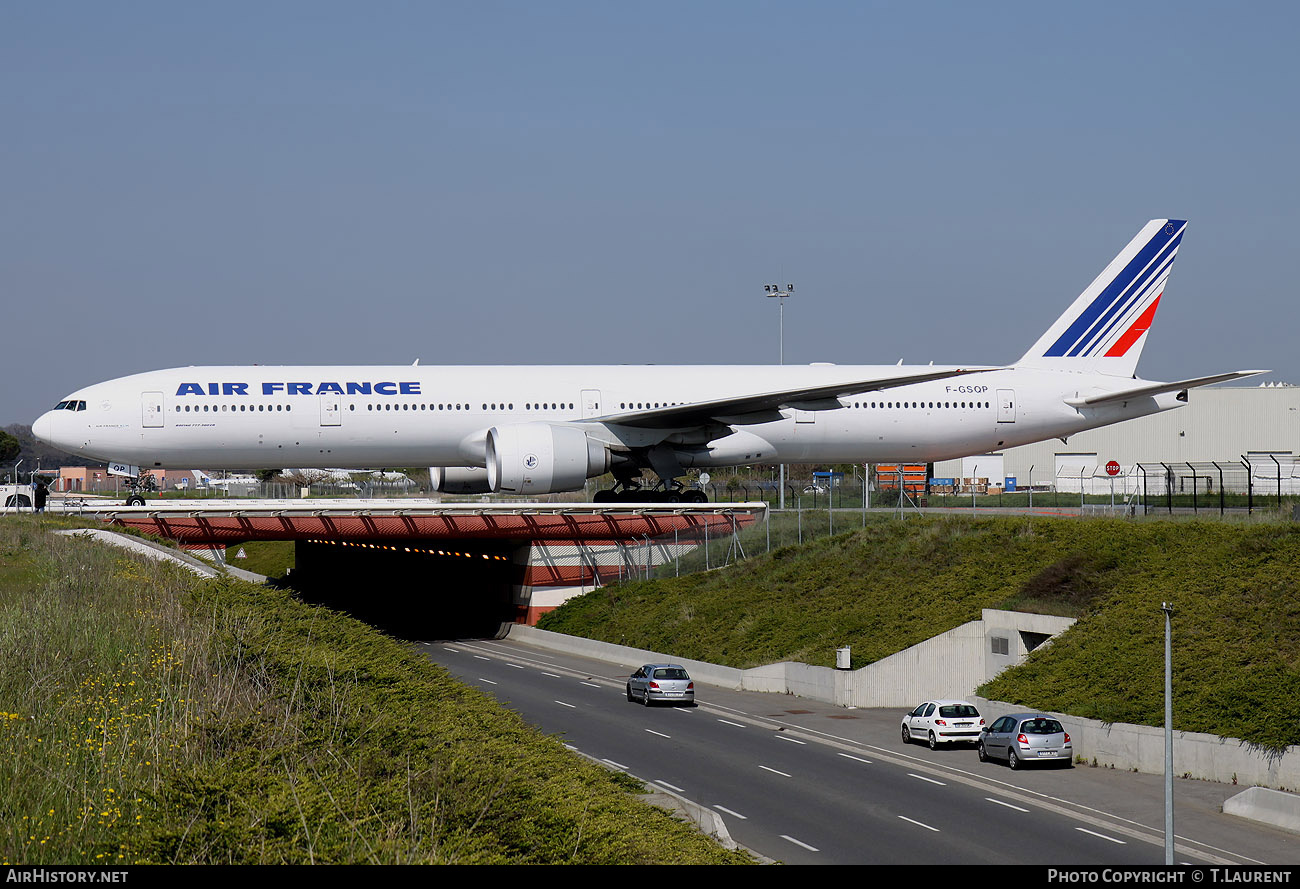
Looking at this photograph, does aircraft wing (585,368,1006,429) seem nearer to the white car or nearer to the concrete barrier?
the white car

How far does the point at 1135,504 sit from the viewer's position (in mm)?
55188

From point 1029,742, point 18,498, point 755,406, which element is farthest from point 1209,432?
point 18,498

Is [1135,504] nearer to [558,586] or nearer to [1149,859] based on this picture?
[558,586]

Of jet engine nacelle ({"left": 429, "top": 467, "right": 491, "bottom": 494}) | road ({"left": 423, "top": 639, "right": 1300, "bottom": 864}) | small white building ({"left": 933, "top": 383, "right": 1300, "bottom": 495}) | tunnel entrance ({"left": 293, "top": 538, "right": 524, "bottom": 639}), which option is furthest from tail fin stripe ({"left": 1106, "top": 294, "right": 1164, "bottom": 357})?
small white building ({"left": 933, "top": 383, "right": 1300, "bottom": 495})

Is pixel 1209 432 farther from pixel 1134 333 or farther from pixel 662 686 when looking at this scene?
pixel 662 686

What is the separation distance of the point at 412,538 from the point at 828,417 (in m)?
17.4

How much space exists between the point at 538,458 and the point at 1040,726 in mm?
19245

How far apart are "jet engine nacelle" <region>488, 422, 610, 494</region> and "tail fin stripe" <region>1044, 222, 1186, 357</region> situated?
2070cm

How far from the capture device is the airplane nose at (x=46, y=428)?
4475 cm

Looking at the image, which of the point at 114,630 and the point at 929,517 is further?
the point at 929,517

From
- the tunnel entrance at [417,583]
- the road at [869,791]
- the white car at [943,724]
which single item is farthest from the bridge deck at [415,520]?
the white car at [943,724]

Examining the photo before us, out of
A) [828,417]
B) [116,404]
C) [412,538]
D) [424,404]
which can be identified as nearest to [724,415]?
[828,417]

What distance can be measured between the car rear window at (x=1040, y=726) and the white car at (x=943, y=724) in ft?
8.85

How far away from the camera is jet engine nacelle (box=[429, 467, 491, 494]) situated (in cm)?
5166
